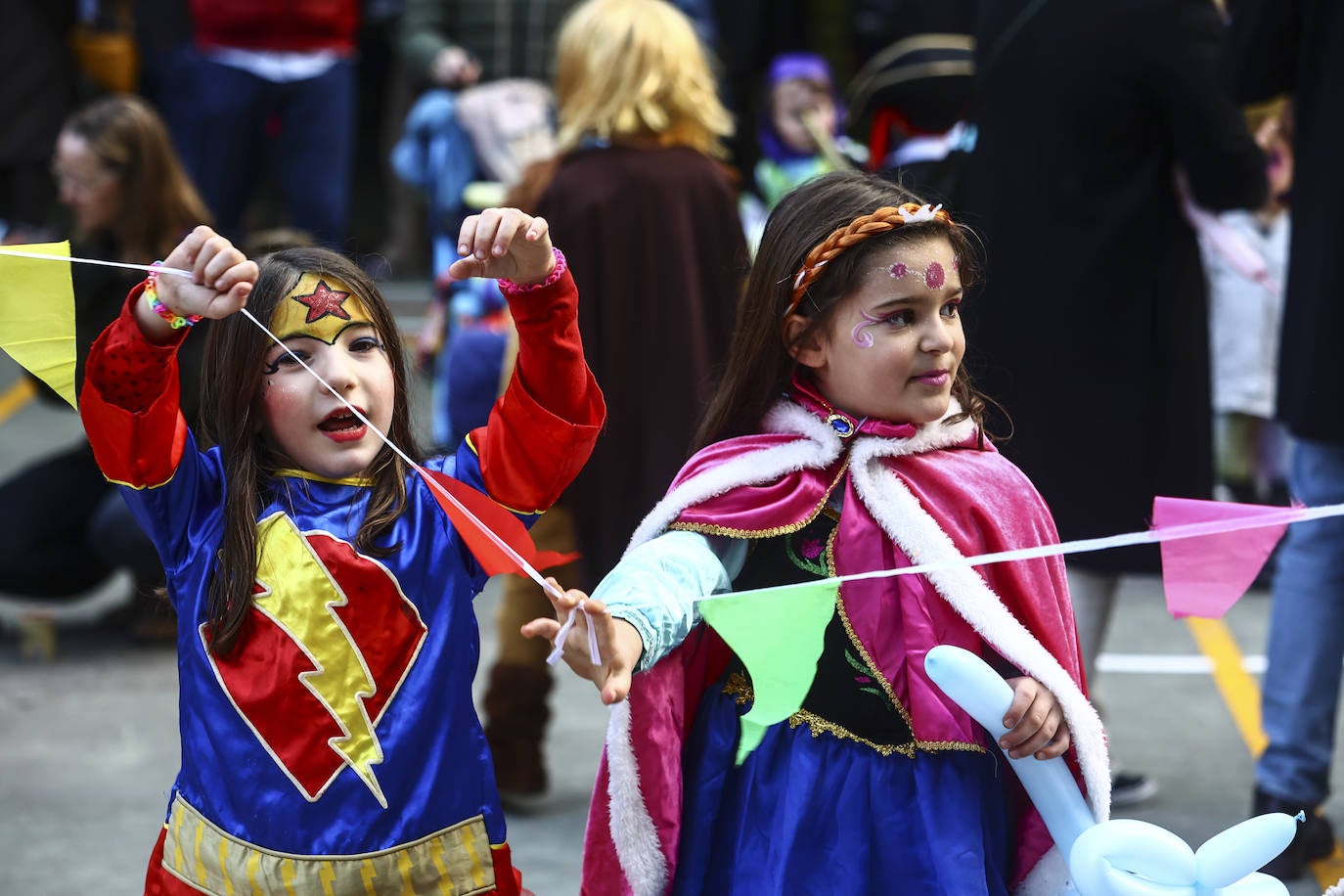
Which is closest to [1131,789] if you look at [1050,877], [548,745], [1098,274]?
[1098,274]

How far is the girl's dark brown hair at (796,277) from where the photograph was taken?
2.28 metres

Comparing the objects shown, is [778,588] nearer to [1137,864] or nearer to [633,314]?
[1137,864]

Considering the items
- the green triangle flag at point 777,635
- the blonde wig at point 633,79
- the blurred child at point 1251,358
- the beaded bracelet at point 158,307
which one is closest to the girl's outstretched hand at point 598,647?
the green triangle flag at point 777,635

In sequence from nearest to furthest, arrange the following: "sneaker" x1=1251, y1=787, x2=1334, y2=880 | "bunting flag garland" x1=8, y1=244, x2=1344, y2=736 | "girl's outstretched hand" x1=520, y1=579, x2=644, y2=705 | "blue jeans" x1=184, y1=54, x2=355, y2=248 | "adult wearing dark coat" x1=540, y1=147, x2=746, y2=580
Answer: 1. "girl's outstretched hand" x1=520, y1=579, x2=644, y2=705
2. "bunting flag garland" x1=8, y1=244, x2=1344, y2=736
3. "sneaker" x1=1251, y1=787, x2=1334, y2=880
4. "adult wearing dark coat" x1=540, y1=147, x2=746, y2=580
5. "blue jeans" x1=184, y1=54, x2=355, y2=248

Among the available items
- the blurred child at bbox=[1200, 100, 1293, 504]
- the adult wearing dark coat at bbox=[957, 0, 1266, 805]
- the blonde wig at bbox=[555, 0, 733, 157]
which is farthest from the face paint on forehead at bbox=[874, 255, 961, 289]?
the blurred child at bbox=[1200, 100, 1293, 504]

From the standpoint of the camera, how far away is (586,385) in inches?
88.7

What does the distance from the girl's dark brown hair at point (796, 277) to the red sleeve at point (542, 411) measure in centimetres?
23

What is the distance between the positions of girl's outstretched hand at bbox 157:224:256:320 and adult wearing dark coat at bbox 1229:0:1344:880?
7.32 ft

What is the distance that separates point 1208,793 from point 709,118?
6.79 feet

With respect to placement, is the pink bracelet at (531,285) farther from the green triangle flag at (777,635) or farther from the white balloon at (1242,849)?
the white balloon at (1242,849)

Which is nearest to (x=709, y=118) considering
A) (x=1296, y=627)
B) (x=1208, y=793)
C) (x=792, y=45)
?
(x=1296, y=627)

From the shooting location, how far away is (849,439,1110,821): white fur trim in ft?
7.11

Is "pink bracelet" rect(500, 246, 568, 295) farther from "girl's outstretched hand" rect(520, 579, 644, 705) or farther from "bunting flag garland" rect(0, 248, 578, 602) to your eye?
"girl's outstretched hand" rect(520, 579, 644, 705)

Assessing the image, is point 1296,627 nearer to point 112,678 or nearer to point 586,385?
point 586,385
